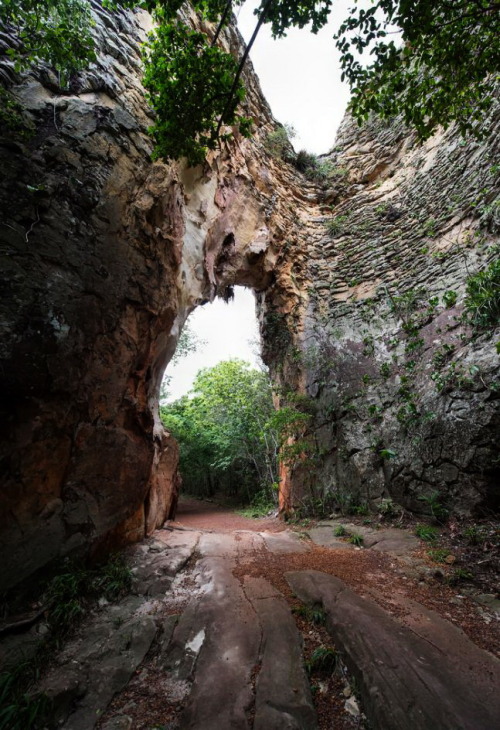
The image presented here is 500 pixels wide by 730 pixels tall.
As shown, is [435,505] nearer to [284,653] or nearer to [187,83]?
[284,653]

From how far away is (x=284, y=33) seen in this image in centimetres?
341

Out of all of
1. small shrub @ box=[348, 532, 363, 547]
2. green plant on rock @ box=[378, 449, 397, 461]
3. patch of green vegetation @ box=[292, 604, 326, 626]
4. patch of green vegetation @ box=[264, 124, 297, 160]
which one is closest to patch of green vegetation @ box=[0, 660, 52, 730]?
patch of green vegetation @ box=[292, 604, 326, 626]

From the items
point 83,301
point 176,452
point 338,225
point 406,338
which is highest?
point 338,225

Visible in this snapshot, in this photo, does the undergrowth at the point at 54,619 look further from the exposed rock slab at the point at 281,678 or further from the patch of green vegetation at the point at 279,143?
the patch of green vegetation at the point at 279,143

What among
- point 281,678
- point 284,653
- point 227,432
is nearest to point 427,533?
point 284,653

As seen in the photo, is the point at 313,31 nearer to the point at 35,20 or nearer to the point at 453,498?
the point at 35,20

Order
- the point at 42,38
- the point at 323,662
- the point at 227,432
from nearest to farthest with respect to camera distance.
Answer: the point at 323,662 < the point at 42,38 < the point at 227,432

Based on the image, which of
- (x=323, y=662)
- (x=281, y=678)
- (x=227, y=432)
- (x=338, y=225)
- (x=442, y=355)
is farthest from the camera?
(x=227, y=432)

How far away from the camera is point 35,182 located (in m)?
3.56

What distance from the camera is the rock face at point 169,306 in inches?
133

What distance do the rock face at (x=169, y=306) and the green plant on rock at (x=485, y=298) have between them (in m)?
0.34

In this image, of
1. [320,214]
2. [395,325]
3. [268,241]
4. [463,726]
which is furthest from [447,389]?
[320,214]

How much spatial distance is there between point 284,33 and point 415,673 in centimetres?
620

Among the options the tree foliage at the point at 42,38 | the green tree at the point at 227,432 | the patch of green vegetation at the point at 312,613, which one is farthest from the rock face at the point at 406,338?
the tree foliage at the point at 42,38
